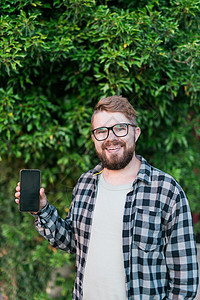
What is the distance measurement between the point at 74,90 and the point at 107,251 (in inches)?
63.1

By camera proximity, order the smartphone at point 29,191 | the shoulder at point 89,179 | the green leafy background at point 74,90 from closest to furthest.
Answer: the smartphone at point 29,191, the shoulder at point 89,179, the green leafy background at point 74,90

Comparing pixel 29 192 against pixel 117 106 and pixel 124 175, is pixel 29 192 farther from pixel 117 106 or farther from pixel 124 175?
pixel 117 106

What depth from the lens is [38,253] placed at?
277 cm

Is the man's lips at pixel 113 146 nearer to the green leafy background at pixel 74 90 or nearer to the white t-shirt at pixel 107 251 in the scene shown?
the white t-shirt at pixel 107 251

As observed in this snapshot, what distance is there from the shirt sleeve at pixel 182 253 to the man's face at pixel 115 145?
0.36 m

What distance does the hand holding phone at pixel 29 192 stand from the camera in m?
1.58

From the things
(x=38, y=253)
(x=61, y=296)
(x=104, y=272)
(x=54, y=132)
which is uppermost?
(x=54, y=132)

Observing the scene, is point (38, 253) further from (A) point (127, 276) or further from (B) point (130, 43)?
(B) point (130, 43)

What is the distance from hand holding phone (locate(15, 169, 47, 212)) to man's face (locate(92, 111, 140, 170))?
15.9 inches

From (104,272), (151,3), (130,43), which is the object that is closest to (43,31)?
(130,43)

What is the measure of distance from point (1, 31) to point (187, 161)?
2.02 meters

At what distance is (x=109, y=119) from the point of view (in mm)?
1620

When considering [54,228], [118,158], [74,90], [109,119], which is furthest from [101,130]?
[74,90]

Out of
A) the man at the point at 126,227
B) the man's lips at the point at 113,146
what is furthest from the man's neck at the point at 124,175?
the man's lips at the point at 113,146
